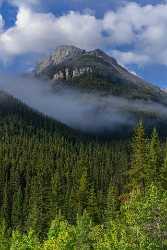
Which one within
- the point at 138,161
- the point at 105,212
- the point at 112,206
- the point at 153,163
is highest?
the point at 138,161

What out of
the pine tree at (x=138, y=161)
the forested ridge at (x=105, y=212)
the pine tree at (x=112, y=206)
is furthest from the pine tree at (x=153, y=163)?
the pine tree at (x=112, y=206)

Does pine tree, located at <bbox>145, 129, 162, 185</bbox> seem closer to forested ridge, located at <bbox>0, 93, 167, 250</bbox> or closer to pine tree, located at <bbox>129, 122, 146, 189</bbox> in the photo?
Answer: forested ridge, located at <bbox>0, 93, 167, 250</bbox>

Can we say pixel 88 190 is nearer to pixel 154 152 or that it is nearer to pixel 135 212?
pixel 154 152

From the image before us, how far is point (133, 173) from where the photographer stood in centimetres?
9656

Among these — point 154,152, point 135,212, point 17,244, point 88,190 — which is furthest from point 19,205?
point 135,212

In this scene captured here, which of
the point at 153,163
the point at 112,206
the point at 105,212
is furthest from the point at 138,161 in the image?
the point at 105,212

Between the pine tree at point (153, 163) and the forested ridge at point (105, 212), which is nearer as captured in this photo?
the forested ridge at point (105, 212)

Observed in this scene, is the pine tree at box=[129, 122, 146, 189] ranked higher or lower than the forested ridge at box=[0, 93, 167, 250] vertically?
higher

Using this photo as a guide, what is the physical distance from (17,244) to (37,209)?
68470 millimetres

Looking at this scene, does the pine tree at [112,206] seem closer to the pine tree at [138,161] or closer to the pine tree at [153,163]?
the pine tree at [138,161]

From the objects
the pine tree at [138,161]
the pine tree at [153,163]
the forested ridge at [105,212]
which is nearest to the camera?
the forested ridge at [105,212]

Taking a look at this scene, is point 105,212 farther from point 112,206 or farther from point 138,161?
point 138,161

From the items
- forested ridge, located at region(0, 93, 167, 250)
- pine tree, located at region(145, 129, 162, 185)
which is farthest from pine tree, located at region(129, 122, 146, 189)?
pine tree, located at region(145, 129, 162, 185)

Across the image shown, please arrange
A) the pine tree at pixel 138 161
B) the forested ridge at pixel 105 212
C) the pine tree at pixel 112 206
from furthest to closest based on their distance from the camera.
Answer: the pine tree at pixel 112 206 < the pine tree at pixel 138 161 < the forested ridge at pixel 105 212
